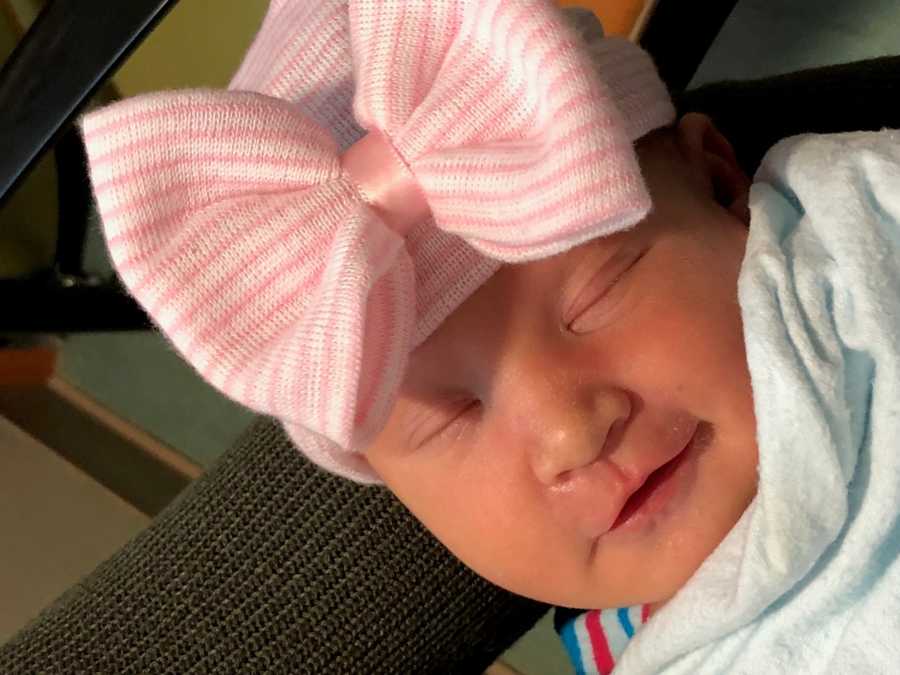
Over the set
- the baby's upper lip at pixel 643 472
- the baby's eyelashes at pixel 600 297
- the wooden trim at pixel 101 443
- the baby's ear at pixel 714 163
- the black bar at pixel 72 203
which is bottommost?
the wooden trim at pixel 101 443

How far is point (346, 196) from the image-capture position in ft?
1.50

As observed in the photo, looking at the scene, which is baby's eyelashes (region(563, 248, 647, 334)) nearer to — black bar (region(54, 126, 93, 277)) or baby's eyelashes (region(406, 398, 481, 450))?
baby's eyelashes (region(406, 398, 481, 450))

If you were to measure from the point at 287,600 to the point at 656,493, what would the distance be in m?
0.31

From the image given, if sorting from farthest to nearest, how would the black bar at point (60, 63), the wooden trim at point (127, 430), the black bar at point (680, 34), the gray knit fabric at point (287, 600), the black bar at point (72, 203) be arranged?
the wooden trim at point (127, 430) < the black bar at point (72, 203) < the black bar at point (680, 34) < the gray knit fabric at point (287, 600) < the black bar at point (60, 63)

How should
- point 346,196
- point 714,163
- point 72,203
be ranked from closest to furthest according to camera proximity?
point 346,196 < point 714,163 < point 72,203

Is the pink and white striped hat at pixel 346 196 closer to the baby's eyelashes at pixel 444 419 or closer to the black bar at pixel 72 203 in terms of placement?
the baby's eyelashes at pixel 444 419

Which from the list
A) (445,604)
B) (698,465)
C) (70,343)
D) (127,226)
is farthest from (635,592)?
(70,343)

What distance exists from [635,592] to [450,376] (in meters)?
0.15

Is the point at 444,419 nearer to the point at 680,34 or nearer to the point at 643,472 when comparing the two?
the point at 643,472

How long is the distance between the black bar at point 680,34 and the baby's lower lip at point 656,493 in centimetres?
43

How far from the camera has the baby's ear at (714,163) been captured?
1.93 feet

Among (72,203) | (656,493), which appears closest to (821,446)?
(656,493)

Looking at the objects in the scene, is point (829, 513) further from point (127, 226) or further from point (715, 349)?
point (127, 226)

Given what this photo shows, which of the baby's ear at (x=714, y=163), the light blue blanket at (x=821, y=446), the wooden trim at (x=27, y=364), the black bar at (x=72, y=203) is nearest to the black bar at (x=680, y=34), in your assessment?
the baby's ear at (x=714, y=163)
